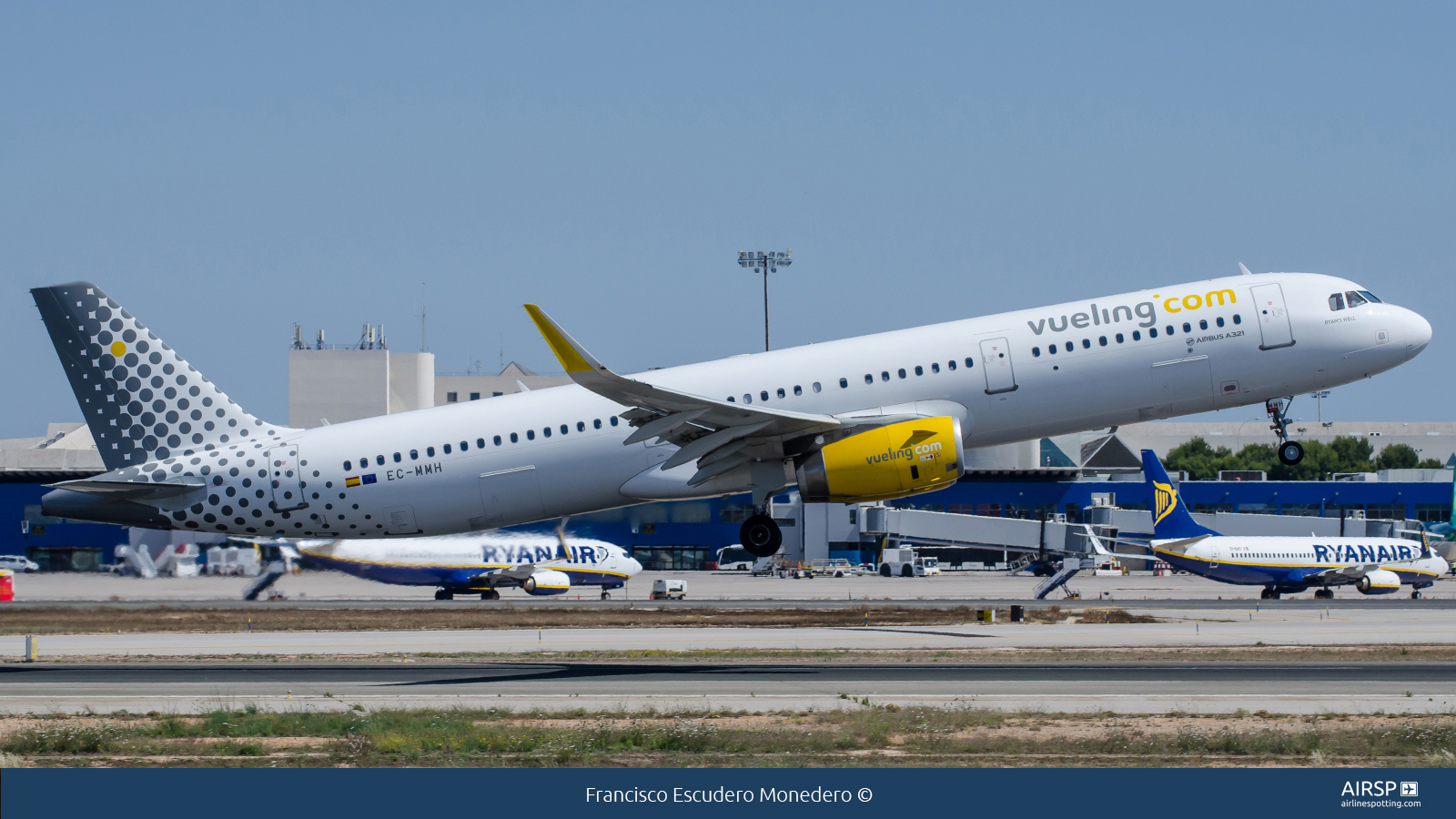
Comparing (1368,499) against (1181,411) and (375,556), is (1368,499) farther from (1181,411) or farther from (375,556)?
(1181,411)

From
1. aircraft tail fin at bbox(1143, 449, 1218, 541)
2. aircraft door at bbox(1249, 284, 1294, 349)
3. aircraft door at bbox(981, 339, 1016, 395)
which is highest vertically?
aircraft door at bbox(1249, 284, 1294, 349)

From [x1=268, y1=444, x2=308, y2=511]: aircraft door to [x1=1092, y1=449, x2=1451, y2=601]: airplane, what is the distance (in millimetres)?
51378

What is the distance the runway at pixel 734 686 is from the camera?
26.4 meters

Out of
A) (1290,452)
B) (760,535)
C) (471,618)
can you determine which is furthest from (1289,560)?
(760,535)

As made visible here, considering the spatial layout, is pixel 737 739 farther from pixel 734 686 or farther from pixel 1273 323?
pixel 1273 323

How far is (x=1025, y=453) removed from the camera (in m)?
118

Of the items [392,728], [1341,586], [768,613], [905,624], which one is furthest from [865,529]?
[392,728]

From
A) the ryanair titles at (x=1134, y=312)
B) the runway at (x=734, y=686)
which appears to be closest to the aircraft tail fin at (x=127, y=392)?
the runway at (x=734, y=686)

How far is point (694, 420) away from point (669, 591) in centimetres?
4141

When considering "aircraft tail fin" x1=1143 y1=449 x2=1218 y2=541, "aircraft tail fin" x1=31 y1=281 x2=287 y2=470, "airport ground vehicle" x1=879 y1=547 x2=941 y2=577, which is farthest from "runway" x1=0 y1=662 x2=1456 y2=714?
"airport ground vehicle" x1=879 y1=547 x2=941 y2=577

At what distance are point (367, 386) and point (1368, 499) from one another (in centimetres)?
8672

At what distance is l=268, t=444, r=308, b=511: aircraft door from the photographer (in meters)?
34.1

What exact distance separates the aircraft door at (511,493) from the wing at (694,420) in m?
3.00

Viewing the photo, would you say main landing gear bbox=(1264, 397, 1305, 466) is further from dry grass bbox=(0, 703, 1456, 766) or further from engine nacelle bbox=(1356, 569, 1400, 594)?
engine nacelle bbox=(1356, 569, 1400, 594)
